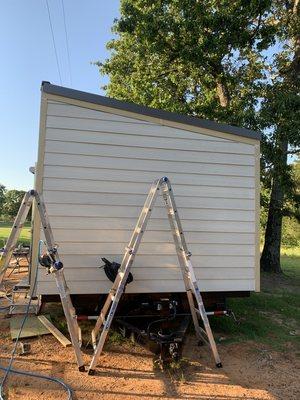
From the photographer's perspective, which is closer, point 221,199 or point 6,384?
point 6,384

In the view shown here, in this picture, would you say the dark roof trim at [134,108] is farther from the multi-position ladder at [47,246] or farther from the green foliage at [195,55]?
the green foliage at [195,55]

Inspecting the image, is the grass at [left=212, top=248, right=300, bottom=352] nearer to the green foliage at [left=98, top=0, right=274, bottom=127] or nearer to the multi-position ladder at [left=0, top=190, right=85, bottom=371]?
the multi-position ladder at [left=0, top=190, right=85, bottom=371]

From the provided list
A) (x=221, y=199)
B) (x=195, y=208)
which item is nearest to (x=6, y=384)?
(x=195, y=208)

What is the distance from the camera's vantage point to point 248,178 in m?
6.27

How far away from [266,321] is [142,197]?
3695 millimetres

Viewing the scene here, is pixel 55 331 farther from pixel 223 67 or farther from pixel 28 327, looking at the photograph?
pixel 223 67

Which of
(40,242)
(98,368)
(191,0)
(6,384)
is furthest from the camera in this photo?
(191,0)

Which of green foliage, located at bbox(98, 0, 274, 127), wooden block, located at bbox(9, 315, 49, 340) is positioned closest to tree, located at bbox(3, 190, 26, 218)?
green foliage, located at bbox(98, 0, 274, 127)

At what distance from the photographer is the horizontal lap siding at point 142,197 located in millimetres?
5574

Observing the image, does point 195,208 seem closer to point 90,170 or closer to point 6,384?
point 90,170

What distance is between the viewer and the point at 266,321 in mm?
7500

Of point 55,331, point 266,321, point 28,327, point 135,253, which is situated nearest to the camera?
point 135,253

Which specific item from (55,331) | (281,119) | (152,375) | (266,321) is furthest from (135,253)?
(281,119)

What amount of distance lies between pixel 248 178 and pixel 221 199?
0.58 metres
